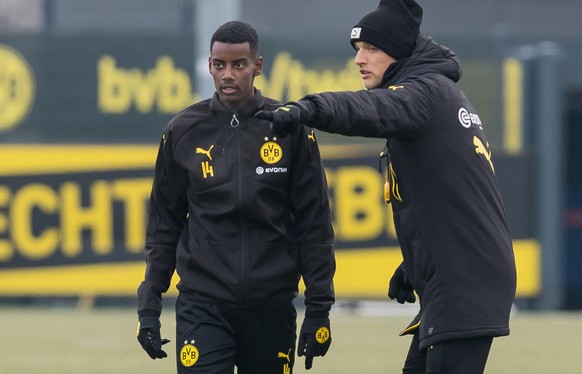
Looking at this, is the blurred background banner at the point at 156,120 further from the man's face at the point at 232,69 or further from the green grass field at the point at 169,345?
the man's face at the point at 232,69

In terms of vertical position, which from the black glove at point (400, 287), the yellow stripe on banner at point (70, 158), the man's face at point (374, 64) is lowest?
the yellow stripe on banner at point (70, 158)

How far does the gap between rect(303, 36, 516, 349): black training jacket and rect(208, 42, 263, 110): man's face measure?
2.72 ft

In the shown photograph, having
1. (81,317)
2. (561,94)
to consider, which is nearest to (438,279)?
(81,317)

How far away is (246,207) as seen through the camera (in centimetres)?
622

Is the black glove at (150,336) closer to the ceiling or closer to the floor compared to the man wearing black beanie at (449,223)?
closer to the floor

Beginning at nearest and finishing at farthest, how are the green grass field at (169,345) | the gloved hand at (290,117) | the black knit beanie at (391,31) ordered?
the gloved hand at (290,117) < the black knit beanie at (391,31) < the green grass field at (169,345)

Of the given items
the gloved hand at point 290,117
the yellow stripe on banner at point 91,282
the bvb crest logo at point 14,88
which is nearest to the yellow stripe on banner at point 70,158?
the bvb crest logo at point 14,88

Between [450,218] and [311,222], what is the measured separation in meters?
0.97

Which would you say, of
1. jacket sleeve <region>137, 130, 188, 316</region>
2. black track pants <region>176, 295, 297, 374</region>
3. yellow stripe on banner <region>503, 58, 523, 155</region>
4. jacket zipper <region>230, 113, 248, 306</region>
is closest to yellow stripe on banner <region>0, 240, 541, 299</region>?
yellow stripe on banner <region>503, 58, 523, 155</region>

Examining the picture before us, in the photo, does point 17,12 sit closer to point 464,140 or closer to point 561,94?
point 561,94

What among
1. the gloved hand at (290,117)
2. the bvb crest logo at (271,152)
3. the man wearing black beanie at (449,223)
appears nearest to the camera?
the gloved hand at (290,117)

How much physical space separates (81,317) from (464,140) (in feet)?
37.2

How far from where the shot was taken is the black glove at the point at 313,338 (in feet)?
20.7

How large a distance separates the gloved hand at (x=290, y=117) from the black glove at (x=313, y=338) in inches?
57.3
